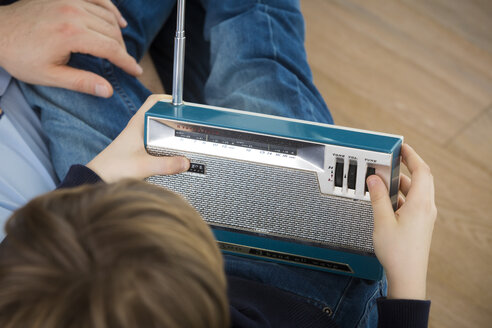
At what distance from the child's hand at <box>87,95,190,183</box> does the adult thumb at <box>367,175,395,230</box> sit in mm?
225

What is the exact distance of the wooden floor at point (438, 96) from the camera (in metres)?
0.99

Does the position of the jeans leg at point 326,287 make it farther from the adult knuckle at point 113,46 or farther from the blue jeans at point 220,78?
the adult knuckle at point 113,46

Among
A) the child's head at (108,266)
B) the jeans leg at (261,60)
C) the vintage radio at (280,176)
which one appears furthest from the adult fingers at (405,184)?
the child's head at (108,266)

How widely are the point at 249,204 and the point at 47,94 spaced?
0.41 m

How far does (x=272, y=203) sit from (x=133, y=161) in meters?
0.18

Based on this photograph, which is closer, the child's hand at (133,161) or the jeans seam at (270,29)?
the child's hand at (133,161)

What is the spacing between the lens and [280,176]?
60 centimetres

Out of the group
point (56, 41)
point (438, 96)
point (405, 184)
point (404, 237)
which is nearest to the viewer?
point (404, 237)

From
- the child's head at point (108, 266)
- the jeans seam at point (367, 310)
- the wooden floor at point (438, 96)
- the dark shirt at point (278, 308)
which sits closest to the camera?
the child's head at point (108, 266)

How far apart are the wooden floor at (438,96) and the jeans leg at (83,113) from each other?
53cm

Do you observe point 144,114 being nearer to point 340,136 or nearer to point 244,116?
point 244,116

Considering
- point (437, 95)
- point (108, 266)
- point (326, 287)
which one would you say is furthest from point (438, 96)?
point (108, 266)

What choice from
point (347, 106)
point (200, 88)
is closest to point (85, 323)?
point (200, 88)

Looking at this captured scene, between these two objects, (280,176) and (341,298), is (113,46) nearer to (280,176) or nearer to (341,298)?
(280,176)
